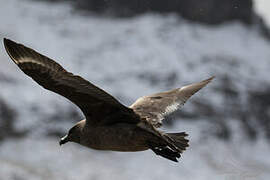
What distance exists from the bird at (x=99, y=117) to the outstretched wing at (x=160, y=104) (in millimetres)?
21

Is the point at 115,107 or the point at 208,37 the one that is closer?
the point at 115,107

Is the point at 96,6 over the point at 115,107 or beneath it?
beneath

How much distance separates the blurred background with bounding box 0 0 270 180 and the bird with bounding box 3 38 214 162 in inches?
431

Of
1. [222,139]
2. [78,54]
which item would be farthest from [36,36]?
[222,139]

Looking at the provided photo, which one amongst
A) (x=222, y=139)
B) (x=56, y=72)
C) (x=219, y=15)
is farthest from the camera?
(x=219, y=15)

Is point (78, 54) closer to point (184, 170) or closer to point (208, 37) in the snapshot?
point (208, 37)

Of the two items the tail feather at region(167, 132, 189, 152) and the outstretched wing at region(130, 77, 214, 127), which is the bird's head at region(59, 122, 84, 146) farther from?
the tail feather at region(167, 132, 189, 152)

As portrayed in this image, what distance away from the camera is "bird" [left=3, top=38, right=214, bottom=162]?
691 cm

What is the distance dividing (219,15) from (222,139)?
351 inches

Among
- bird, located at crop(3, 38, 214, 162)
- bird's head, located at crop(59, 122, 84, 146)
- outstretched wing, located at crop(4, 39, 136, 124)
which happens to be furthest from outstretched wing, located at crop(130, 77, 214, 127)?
outstretched wing, located at crop(4, 39, 136, 124)

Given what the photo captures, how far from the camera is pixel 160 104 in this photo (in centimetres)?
815

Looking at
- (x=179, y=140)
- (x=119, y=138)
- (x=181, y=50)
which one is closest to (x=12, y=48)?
(x=119, y=138)

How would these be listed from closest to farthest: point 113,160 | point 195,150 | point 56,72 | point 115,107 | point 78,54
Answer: point 56,72 < point 115,107 < point 113,160 < point 195,150 < point 78,54

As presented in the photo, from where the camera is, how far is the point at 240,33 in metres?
32.5
